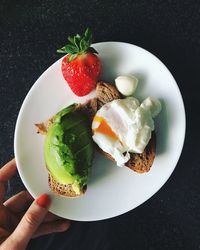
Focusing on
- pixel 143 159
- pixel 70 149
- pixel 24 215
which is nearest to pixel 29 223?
pixel 24 215

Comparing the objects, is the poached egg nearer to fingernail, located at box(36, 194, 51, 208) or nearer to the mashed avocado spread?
the mashed avocado spread

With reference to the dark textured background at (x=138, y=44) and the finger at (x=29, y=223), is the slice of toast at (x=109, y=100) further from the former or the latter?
the finger at (x=29, y=223)

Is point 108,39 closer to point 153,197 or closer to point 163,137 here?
point 163,137

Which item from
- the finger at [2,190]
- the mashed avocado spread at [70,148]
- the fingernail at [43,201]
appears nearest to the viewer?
the mashed avocado spread at [70,148]

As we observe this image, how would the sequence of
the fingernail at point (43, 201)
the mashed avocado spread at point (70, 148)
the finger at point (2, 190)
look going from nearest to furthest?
1. the mashed avocado spread at point (70, 148)
2. the fingernail at point (43, 201)
3. the finger at point (2, 190)

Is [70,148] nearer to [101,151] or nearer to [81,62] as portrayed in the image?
[101,151]

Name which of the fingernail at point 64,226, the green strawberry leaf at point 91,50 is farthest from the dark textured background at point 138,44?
the green strawberry leaf at point 91,50

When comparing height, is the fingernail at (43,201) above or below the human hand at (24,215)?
above
